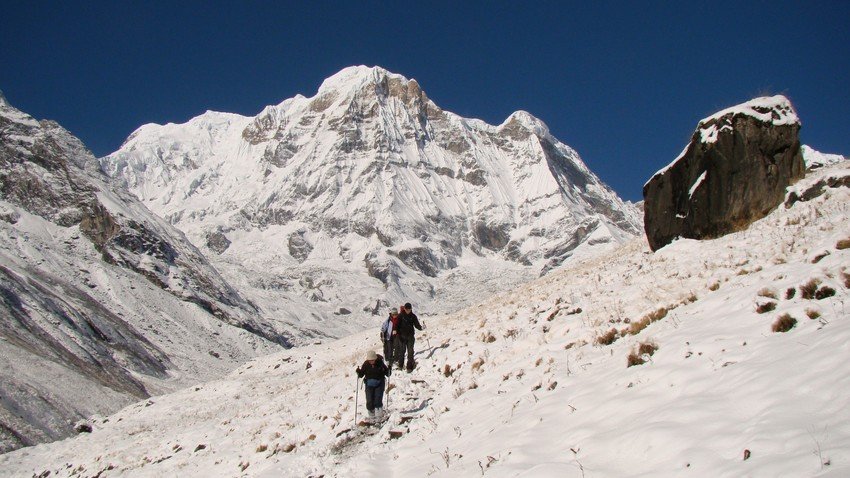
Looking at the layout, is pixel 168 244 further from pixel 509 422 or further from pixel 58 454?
pixel 509 422

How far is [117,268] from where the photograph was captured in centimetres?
11831

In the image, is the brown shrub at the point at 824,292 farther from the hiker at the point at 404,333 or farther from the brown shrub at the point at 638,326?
the hiker at the point at 404,333

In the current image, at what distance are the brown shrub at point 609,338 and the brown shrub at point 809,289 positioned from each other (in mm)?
3579

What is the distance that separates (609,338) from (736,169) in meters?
11.6

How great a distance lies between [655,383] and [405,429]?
5.46m

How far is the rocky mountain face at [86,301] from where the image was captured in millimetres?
42188

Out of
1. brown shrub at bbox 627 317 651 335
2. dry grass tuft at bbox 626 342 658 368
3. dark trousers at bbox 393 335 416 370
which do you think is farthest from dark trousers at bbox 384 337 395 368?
dry grass tuft at bbox 626 342 658 368

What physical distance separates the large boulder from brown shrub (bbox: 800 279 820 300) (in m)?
10.3

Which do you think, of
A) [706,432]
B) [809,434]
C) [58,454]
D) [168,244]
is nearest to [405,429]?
[706,432]

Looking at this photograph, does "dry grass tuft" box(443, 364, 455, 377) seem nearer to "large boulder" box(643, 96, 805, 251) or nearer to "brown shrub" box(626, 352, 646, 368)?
"brown shrub" box(626, 352, 646, 368)

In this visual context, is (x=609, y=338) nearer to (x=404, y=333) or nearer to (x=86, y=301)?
(x=404, y=333)

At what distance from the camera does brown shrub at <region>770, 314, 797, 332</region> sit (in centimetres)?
816

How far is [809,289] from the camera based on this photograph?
9.04 meters

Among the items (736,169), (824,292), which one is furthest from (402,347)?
(736,169)
